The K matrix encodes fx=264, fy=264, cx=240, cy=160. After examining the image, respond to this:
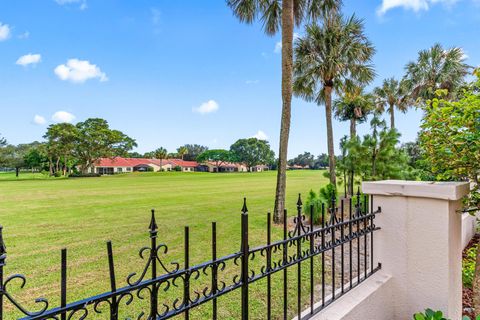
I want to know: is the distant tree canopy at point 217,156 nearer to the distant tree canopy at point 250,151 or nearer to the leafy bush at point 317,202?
the distant tree canopy at point 250,151

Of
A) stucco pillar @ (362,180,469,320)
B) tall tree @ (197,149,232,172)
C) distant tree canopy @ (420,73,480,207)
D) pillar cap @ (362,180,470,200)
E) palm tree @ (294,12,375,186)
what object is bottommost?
stucco pillar @ (362,180,469,320)

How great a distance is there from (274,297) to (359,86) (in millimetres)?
12744

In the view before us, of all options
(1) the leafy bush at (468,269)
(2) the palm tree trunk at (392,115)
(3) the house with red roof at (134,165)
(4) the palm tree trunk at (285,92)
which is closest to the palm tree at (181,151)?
(3) the house with red roof at (134,165)

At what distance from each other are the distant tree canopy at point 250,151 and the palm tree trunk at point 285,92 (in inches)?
2568

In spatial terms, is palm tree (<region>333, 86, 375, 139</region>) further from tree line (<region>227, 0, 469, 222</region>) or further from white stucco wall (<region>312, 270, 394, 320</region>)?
white stucco wall (<region>312, 270, 394, 320</region>)

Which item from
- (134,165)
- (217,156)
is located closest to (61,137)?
(134,165)

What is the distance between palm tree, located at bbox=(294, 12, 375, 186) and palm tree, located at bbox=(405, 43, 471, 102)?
7.60 m

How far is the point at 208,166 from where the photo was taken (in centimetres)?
8088

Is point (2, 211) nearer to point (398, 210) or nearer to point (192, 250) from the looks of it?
point (192, 250)

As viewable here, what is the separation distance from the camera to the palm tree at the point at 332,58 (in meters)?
11.7

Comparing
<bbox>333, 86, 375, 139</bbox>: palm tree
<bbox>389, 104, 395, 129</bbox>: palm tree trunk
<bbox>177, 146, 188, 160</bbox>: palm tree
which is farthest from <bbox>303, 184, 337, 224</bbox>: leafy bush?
<bbox>177, 146, 188, 160</bbox>: palm tree

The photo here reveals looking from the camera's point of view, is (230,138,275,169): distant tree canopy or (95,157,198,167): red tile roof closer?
(95,157,198,167): red tile roof

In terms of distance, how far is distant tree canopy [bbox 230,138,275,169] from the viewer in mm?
73312

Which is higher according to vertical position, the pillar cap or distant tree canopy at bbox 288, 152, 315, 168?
distant tree canopy at bbox 288, 152, 315, 168
